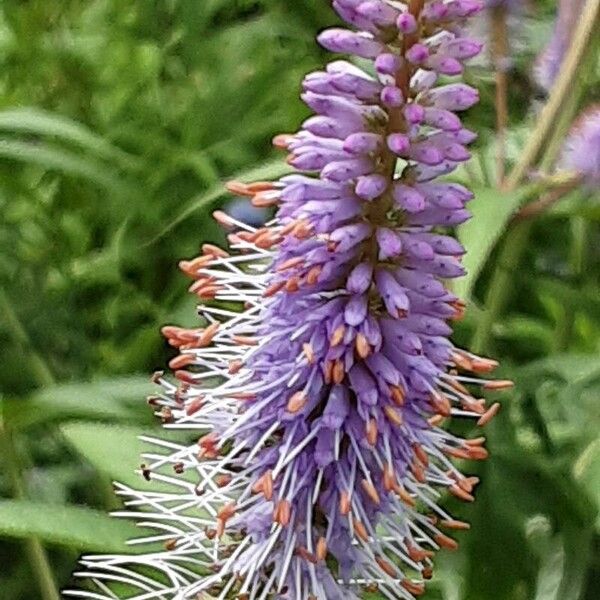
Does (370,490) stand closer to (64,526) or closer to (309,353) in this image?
(309,353)

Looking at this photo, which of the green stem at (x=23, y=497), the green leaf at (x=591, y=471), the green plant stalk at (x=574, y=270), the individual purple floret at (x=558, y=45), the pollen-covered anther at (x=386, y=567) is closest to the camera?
the pollen-covered anther at (x=386, y=567)

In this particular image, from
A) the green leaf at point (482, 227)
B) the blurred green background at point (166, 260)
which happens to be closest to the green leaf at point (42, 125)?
the blurred green background at point (166, 260)

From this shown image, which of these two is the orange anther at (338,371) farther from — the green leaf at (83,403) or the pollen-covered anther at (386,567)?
the green leaf at (83,403)

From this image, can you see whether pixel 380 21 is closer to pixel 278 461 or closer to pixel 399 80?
pixel 399 80

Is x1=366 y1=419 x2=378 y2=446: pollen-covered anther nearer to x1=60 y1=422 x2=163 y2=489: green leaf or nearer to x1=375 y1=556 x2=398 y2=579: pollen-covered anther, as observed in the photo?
x1=375 y1=556 x2=398 y2=579: pollen-covered anther

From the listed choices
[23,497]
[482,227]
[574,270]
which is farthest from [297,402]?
[574,270]

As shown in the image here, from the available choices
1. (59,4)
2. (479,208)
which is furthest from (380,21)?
(59,4)
